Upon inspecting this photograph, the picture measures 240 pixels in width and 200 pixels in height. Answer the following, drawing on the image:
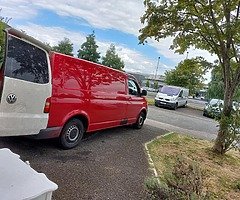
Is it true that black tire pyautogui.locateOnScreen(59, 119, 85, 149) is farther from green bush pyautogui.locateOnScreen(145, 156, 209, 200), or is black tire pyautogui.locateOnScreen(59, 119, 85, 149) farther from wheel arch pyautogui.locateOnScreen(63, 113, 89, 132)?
green bush pyautogui.locateOnScreen(145, 156, 209, 200)

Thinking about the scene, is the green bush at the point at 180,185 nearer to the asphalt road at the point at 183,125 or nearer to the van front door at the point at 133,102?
the van front door at the point at 133,102

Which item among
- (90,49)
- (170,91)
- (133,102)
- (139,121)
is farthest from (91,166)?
(90,49)

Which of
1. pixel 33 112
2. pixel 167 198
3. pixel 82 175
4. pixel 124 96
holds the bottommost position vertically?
pixel 82 175

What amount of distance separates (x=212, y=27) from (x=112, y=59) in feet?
132

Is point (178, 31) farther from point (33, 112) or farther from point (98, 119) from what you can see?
point (33, 112)

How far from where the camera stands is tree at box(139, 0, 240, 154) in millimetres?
7645

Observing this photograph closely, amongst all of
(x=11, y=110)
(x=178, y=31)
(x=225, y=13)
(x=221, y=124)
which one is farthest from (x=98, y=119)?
(x=225, y=13)

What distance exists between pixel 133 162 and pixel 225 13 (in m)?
5.30

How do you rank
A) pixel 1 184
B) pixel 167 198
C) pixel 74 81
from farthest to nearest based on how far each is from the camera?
pixel 74 81 < pixel 167 198 < pixel 1 184

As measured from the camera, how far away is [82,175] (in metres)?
4.68

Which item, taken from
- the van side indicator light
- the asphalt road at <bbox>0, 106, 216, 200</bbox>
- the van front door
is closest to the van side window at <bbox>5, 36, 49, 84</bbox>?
the van side indicator light

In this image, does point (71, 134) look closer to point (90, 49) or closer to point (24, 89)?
point (24, 89)

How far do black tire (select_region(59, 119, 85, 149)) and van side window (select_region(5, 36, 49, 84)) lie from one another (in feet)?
4.35

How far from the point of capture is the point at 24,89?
4562mm
